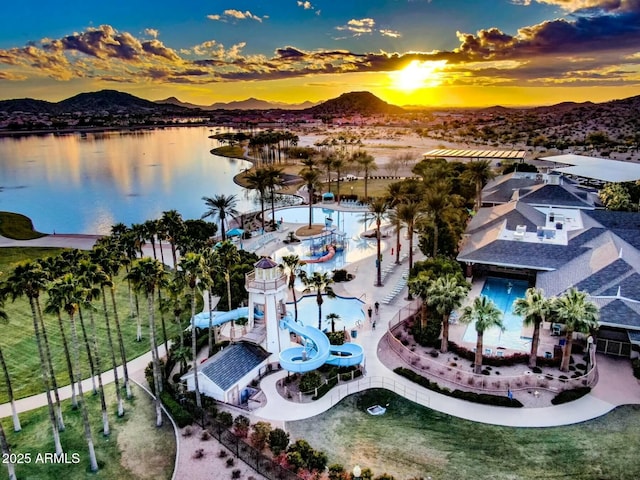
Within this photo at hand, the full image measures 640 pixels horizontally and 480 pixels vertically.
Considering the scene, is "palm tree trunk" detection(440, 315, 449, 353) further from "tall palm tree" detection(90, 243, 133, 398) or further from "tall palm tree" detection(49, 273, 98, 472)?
"tall palm tree" detection(49, 273, 98, 472)

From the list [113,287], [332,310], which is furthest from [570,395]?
[113,287]

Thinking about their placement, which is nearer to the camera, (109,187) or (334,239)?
(334,239)

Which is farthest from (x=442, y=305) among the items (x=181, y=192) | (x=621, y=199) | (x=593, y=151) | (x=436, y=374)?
(x=593, y=151)

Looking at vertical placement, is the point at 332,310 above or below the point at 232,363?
below

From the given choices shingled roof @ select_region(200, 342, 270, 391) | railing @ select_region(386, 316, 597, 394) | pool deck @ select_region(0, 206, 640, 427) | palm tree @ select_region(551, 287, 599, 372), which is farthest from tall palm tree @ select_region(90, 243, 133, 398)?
palm tree @ select_region(551, 287, 599, 372)

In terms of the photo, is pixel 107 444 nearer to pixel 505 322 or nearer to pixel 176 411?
pixel 176 411

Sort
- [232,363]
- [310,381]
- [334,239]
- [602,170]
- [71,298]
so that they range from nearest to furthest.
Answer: [71,298] → [310,381] → [232,363] → [334,239] → [602,170]
